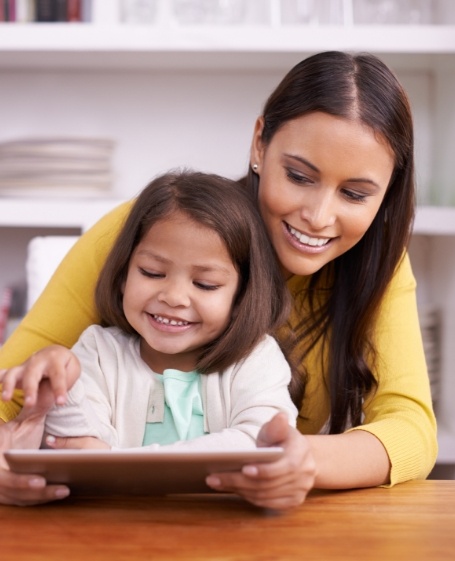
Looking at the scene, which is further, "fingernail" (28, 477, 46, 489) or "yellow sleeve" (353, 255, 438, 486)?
"yellow sleeve" (353, 255, 438, 486)

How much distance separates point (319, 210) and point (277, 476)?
1.90 ft

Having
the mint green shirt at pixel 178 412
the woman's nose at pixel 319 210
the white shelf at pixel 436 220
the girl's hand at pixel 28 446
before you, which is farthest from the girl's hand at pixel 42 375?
the white shelf at pixel 436 220

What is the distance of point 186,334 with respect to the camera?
1.39m

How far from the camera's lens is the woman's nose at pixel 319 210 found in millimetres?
1561

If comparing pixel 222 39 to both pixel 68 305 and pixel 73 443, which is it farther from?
pixel 73 443

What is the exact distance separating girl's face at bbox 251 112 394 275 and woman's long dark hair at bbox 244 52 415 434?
3 cm

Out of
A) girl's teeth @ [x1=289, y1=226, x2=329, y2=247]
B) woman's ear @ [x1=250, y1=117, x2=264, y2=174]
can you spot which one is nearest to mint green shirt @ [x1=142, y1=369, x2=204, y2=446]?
girl's teeth @ [x1=289, y1=226, x2=329, y2=247]

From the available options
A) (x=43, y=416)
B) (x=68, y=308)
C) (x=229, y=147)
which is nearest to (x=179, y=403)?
(x=43, y=416)

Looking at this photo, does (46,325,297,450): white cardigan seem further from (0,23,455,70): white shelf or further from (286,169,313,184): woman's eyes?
(0,23,455,70): white shelf

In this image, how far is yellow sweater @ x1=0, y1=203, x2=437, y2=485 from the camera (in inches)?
60.3

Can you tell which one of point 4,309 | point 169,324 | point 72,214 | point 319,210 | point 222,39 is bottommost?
point 4,309

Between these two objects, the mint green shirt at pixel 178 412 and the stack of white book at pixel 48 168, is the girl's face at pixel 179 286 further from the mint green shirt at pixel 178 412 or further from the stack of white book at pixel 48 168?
the stack of white book at pixel 48 168

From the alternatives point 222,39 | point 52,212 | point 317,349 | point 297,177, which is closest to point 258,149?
point 297,177

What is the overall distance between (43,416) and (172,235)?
0.33 meters
